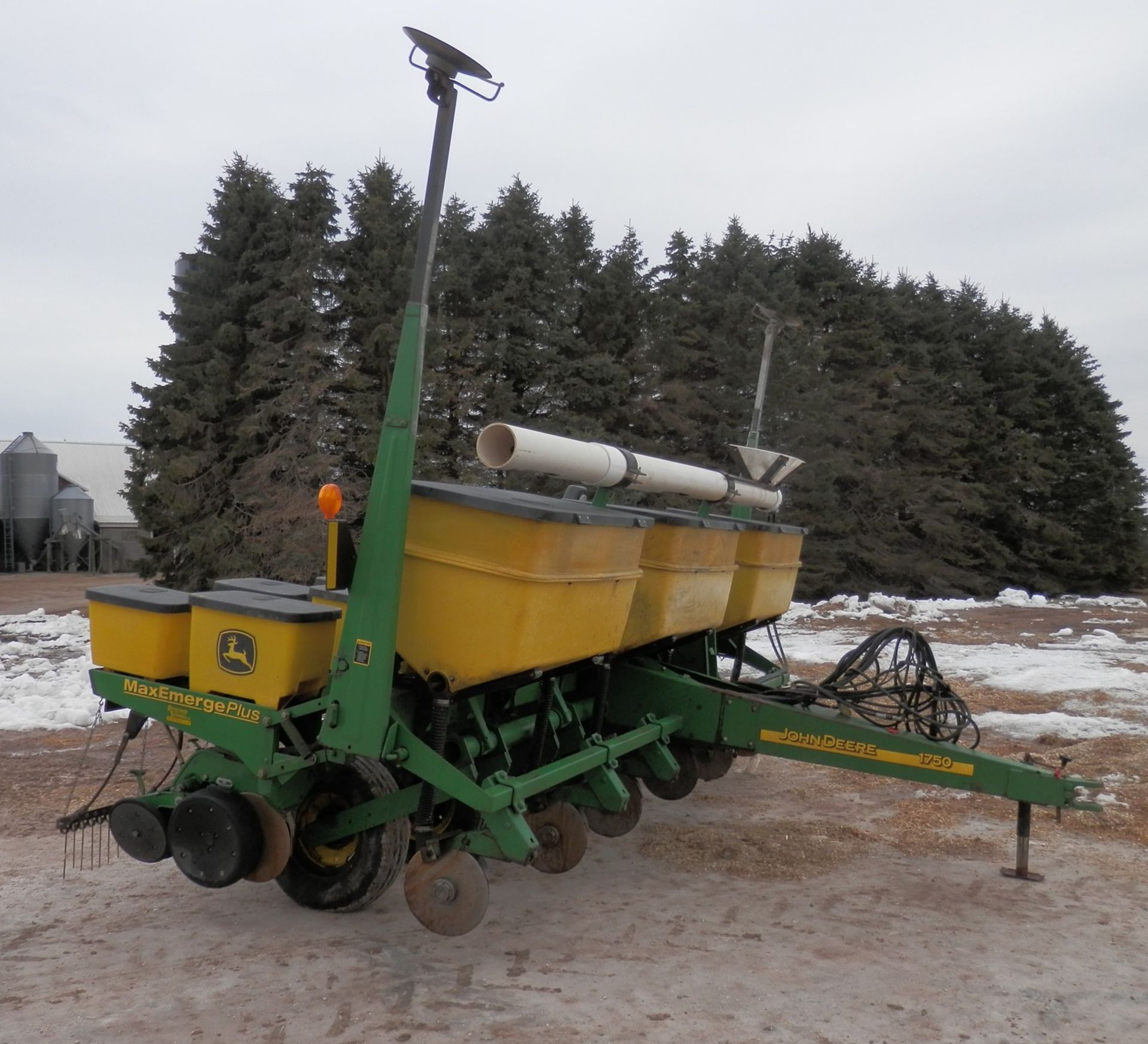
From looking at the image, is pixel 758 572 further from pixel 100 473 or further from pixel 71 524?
pixel 100 473

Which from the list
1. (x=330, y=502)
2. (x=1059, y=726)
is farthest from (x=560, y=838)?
(x=1059, y=726)

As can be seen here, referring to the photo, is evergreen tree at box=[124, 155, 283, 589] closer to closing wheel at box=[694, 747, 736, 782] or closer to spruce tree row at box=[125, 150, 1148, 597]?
spruce tree row at box=[125, 150, 1148, 597]

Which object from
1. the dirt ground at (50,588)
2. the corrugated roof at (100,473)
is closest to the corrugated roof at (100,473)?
the corrugated roof at (100,473)

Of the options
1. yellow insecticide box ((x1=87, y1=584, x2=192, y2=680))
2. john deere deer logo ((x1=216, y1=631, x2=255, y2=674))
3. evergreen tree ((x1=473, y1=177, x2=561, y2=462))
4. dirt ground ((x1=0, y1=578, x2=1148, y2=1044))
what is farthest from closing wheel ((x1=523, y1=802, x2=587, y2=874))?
evergreen tree ((x1=473, y1=177, x2=561, y2=462))

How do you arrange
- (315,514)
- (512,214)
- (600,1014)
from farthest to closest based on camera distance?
(512,214) < (315,514) < (600,1014)

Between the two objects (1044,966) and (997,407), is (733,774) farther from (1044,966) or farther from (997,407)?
(997,407)

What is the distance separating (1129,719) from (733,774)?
12.0 feet

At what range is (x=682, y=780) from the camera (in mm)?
6504

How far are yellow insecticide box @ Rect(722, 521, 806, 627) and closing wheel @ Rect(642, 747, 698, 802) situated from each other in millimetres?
787

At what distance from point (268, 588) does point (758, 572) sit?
2.77m

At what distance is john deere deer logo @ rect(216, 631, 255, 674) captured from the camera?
14.6ft

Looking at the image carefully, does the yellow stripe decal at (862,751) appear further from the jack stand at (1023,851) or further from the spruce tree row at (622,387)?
the spruce tree row at (622,387)

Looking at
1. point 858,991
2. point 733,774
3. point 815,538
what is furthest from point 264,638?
point 815,538

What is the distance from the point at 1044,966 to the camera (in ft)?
13.9
